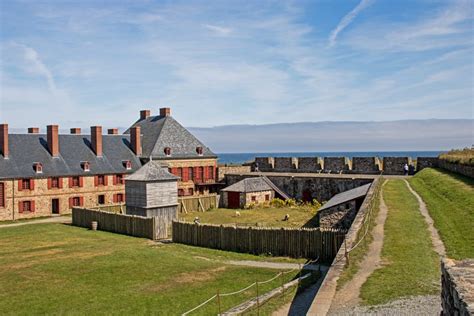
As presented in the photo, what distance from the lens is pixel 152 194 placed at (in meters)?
32.7

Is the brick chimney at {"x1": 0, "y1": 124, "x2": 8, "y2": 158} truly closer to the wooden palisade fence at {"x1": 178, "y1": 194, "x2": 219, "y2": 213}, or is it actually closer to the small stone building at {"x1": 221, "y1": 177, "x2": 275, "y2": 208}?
the wooden palisade fence at {"x1": 178, "y1": 194, "x2": 219, "y2": 213}

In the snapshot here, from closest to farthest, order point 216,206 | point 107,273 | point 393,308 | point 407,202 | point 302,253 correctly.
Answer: point 393,308
point 107,273
point 302,253
point 407,202
point 216,206

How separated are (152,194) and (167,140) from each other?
16020mm

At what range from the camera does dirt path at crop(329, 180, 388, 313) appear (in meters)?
10.4

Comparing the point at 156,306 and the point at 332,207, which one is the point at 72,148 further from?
the point at 156,306

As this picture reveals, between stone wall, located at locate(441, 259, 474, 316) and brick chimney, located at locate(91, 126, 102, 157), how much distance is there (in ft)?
129

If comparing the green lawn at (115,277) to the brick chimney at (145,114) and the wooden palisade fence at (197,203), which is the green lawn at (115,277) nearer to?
the wooden palisade fence at (197,203)

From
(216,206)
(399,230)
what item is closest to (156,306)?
(399,230)

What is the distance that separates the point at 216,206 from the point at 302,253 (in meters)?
22.0

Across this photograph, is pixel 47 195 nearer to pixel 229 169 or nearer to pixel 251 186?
pixel 251 186

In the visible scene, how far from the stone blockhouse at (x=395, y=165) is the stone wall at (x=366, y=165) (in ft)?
2.79

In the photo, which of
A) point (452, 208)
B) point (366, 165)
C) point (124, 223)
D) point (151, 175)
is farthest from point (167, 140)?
point (452, 208)

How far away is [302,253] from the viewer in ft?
71.4

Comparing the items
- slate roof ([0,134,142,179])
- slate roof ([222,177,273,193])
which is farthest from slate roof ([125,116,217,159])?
slate roof ([222,177,273,193])
